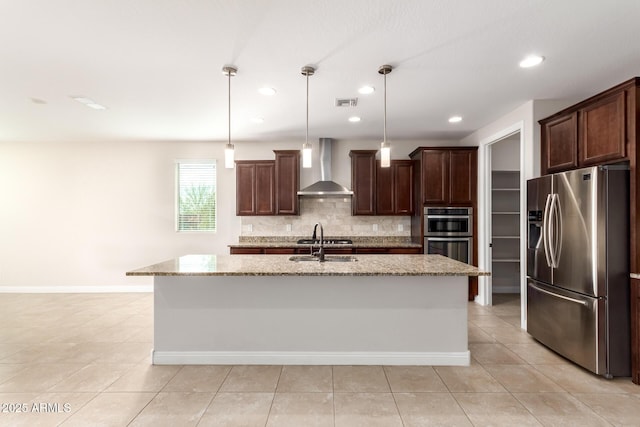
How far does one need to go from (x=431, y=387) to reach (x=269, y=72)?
297cm

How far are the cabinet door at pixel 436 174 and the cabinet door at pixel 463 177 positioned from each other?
2.9 inches

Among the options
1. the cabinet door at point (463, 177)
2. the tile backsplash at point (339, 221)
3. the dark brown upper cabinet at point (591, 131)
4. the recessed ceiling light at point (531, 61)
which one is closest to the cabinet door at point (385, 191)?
the tile backsplash at point (339, 221)

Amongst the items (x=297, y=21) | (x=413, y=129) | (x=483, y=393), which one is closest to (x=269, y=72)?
(x=297, y=21)

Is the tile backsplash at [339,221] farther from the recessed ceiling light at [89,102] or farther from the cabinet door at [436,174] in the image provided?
the recessed ceiling light at [89,102]

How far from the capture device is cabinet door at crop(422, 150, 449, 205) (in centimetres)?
479

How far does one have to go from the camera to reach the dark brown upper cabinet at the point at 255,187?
5152mm

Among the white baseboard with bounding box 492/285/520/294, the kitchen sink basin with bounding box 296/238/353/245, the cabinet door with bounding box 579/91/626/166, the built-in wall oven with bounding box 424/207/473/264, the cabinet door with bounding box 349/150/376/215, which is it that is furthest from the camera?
the white baseboard with bounding box 492/285/520/294

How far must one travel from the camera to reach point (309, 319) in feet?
9.17

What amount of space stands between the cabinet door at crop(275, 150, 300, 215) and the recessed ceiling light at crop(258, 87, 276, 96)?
176 centimetres

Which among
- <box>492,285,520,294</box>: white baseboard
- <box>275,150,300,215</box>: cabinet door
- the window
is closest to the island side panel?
<box>275,150,300,215</box>: cabinet door

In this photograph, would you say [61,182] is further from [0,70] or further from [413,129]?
[413,129]

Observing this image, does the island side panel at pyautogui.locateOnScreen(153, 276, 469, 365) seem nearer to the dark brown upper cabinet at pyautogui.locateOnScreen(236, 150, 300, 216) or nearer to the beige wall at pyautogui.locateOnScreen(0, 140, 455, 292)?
the dark brown upper cabinet at pyautogui.locateOnScreen(236, 150, 300, 216)

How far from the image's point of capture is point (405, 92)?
3346 mm

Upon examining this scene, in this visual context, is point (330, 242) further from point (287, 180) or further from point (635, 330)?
point (635, 330)
